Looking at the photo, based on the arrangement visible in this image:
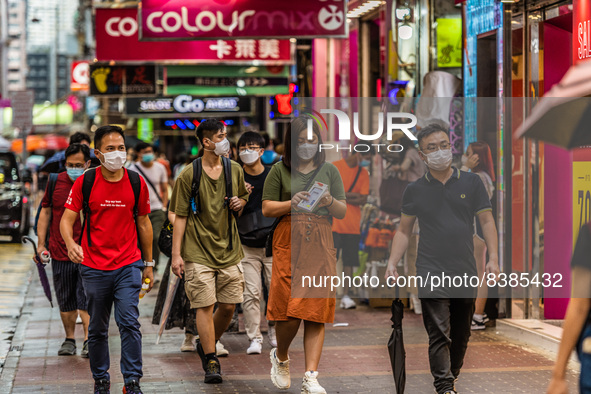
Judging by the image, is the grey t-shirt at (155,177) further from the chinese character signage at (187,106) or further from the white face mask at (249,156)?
the chinese character signage at (187,106)

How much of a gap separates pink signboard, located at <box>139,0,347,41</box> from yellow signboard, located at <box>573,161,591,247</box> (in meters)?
4.02

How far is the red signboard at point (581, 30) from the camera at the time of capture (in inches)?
322

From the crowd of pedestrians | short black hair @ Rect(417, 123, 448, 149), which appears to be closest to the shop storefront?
the crowd of pedestrians

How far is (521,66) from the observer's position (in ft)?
32.7

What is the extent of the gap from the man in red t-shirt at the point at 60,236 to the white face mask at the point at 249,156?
1.35m

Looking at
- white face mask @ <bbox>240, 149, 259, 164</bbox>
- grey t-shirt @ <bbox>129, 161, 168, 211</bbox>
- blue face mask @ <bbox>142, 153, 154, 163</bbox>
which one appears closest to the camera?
white face mask @ <bbox>240, 149, 259, 164</bbox>

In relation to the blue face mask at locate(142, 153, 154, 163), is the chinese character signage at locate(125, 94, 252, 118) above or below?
above

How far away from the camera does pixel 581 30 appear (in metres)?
8.33

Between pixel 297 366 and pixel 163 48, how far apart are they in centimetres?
1226

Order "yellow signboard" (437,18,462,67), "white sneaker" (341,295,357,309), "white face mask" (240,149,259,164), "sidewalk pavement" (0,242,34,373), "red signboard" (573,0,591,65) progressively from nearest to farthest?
"red signboard" (573,0,591,65) → "white face mask" (240,149,259,164) → "sidewalk pavement" (0,242,34,373) → "white sneaker" (341,295,357,309) → "yellow signboard" (437,18,462,67)

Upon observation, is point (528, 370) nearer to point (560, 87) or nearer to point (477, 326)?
point (477, 326)

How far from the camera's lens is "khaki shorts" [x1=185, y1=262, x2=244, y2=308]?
296 inches

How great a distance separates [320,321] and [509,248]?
2.54m

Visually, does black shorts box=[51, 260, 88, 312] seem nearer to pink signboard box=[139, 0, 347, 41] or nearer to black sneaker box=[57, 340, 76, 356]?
black sneaker box=[57, 340, 76, 356]
